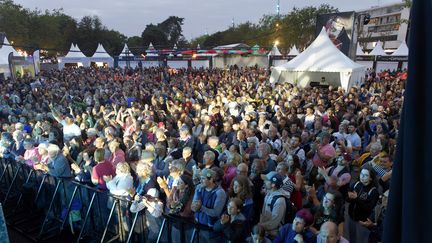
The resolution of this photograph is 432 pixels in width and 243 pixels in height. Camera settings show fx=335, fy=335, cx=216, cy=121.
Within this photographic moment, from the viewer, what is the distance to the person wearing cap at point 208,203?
4.00 m

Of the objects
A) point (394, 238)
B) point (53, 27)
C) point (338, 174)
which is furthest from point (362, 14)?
point (53, 27)

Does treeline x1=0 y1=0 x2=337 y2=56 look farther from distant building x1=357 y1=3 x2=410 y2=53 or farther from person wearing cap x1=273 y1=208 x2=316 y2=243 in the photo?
person wearing cap x1=273 y1=208 x2=316 y2=243

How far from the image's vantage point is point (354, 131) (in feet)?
23.2

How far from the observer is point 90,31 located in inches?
2773

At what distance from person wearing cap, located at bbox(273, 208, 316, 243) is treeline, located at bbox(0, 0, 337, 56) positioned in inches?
1753

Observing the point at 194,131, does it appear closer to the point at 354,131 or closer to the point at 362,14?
the point at 354,131

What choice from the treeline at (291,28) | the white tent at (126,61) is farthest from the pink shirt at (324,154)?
the treeline at (291,28)

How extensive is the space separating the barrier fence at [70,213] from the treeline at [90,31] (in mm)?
39641

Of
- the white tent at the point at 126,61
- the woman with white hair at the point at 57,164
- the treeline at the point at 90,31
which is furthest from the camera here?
the treeline at the point at 90,31

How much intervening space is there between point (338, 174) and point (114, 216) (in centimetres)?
339

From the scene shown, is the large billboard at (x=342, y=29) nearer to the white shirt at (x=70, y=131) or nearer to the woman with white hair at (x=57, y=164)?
the white shirt at (x=70, y=131)

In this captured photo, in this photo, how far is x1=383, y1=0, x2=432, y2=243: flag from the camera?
1.04 meters

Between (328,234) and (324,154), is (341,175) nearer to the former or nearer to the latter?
(324,154)

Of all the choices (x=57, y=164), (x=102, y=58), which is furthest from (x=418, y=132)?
(x=102, y=58)
